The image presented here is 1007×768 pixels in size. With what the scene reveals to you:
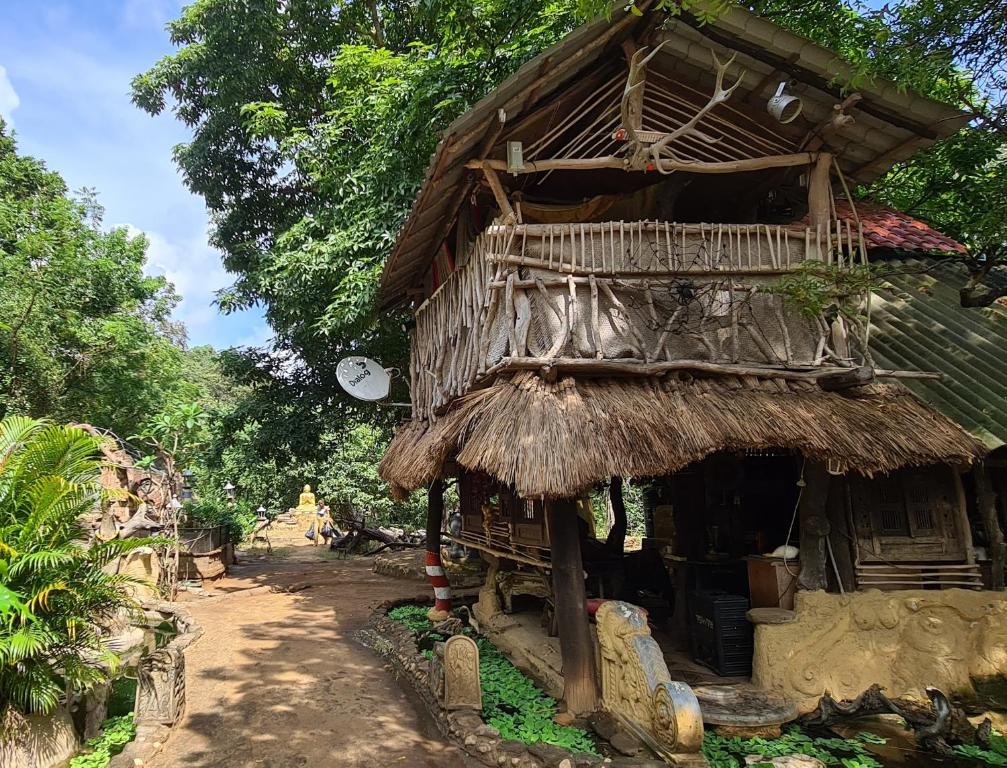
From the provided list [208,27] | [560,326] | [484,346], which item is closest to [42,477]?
[484,346]

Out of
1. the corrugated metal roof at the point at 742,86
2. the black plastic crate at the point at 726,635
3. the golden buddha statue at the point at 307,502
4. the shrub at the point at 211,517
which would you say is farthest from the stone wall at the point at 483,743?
the golden buddha statue at the point at 307,502

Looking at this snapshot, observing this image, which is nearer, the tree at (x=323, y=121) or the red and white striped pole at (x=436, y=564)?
the red and white striped pole at (x=436, y=564)

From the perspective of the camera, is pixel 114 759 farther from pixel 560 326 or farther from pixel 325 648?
pixel 560 326

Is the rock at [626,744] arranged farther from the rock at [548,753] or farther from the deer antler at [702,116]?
the deer antler at [702,116]

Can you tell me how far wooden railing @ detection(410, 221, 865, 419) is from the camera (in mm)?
6301

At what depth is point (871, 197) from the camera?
1171cm

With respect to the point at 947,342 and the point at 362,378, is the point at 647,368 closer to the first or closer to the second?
the point at 947,342

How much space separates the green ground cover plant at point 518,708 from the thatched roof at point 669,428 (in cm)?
220

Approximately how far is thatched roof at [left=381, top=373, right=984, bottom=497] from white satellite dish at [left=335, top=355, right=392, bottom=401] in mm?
4919

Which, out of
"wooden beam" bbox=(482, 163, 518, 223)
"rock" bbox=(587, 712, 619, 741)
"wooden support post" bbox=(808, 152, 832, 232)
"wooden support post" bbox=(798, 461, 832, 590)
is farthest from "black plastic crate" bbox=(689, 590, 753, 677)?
"wooden beam" bbox=(482, 163, 518, 223)

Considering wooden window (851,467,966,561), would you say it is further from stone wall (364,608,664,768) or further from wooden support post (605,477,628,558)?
wooden support post (605,477,628,558)

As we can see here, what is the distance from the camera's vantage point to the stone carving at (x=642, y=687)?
4500 mm

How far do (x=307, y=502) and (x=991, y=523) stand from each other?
24.2 metres

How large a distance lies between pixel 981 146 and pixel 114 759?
13951mm
